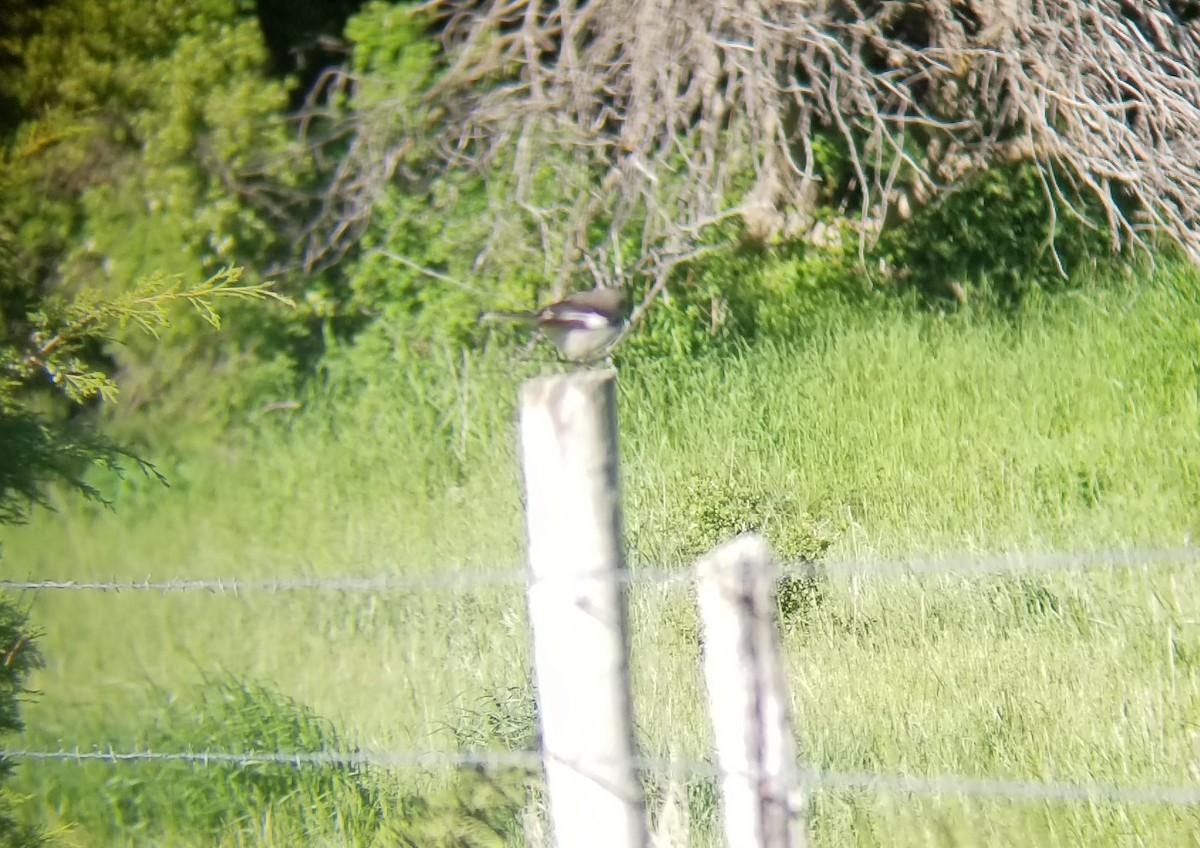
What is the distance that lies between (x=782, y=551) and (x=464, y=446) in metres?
2.45

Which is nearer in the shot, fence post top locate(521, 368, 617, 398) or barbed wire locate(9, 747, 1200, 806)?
fence post top locate(521, 368, 617, 398)

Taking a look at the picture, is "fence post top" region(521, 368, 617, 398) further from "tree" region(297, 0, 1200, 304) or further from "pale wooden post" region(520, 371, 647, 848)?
"tree" region(297, 0, 1200, 304)

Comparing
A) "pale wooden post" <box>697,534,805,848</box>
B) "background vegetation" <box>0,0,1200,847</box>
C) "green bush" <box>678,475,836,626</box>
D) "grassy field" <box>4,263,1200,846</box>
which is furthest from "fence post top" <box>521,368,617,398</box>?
"green bush" <box>678,475,836,626</box>

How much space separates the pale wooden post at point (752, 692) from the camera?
1.96 meters

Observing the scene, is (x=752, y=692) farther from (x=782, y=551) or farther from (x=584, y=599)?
(x=782, y=551)

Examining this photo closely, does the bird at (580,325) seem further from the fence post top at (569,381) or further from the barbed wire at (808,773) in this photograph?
the fence post top at (569,381)

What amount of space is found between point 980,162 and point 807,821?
4449mm

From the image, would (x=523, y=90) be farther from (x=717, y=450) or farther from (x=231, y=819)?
(x=231, y=819)

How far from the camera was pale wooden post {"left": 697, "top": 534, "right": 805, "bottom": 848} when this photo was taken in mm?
1961

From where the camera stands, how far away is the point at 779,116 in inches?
237

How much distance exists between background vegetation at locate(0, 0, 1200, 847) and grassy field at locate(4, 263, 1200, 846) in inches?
0.7

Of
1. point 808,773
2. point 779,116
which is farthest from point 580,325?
point 779,116

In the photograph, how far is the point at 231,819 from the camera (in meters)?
3.44

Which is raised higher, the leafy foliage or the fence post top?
the fence post top
